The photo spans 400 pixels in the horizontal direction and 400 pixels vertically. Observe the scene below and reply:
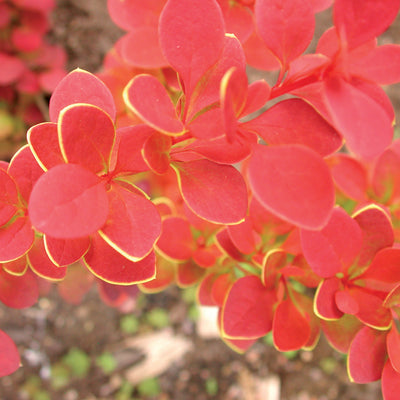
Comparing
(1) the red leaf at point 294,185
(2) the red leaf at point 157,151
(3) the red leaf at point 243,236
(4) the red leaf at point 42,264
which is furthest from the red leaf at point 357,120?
(4) the red leaf at point 42,264

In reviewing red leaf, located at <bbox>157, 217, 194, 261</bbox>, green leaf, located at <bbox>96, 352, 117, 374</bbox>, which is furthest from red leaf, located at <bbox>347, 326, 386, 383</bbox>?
green leaf, located at <bbox>96, 352, 117, 374</bbox>

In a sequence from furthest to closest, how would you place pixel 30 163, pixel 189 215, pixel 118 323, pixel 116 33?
1. pixel 116 33
2. pixel 118 323
3. pixel 189 215
4. pixel 30 163

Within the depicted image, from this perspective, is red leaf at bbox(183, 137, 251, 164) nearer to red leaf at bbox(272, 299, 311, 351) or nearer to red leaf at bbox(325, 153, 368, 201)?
red leaf at bbox(272, 299, 311, 351)

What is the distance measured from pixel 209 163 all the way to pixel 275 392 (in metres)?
1.21

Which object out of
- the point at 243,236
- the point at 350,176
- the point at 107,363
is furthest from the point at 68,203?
the point at 107,363

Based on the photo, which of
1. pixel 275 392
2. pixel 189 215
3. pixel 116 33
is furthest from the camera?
pixel 116 33

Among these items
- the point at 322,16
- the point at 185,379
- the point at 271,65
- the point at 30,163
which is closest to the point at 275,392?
the point at 185,379

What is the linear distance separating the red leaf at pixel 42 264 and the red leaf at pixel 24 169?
0.10 m

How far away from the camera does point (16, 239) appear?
0.49 meters

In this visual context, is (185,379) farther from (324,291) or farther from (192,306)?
(324,291)

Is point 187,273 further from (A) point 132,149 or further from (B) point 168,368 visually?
(B) point 168,368

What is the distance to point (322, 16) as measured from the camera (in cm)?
174

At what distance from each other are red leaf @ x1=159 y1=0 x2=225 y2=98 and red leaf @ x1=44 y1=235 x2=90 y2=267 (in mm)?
204

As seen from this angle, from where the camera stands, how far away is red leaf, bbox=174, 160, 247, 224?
0.45m
